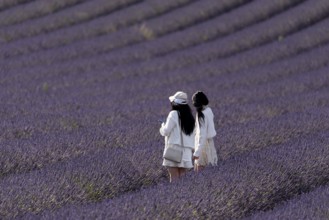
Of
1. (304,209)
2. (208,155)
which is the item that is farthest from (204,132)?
(304,209)

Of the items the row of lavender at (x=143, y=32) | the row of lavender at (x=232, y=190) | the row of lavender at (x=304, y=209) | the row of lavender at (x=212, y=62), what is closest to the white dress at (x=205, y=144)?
the row of lavender at (x=232, y=190)

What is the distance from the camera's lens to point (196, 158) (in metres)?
9.04

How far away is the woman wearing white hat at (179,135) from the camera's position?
351 inches

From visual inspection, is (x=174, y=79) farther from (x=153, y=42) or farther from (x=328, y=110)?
(x=328, y=110)

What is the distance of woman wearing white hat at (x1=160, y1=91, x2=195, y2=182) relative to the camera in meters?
8.92

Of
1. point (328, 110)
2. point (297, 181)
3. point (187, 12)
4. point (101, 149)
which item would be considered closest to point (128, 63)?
point (187, 12)

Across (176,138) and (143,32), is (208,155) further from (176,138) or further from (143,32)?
(143,32)

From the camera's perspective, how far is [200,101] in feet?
29.3

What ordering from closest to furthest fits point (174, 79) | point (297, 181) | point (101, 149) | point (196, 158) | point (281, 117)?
point (297, 181)
point (196, 158)
point (101, 149)
point (281, 117)
point (174, 79)

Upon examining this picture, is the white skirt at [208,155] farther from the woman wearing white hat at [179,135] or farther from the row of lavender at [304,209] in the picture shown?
the row of lavender at [304,209]

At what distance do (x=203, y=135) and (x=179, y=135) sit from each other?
0.80 ft

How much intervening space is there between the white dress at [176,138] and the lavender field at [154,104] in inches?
8.9

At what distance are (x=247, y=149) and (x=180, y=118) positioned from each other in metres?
1.14

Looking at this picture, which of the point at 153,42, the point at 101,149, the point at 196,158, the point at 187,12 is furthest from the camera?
the point at 187,12
